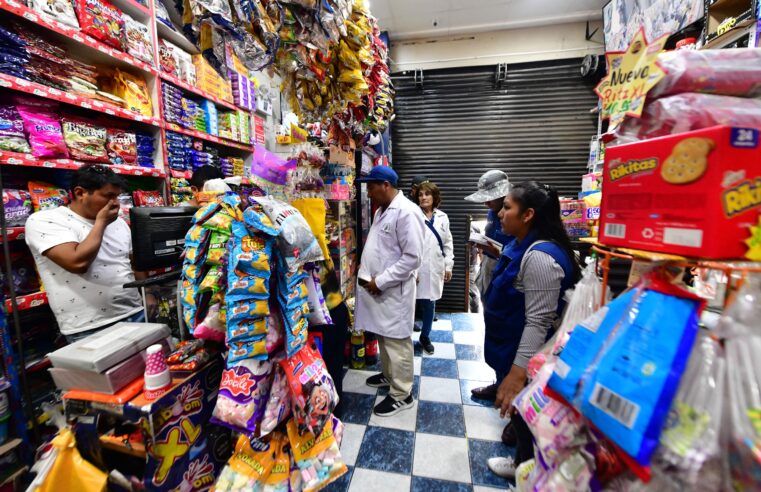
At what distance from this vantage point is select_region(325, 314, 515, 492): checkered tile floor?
68.0 inches

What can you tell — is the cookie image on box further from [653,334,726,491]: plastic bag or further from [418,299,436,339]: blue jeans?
[418,299,436,339]: blue jeans

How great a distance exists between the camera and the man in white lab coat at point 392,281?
2.15m

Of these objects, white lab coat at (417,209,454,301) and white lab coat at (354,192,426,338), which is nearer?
white lab coat at (354,192,426,338)

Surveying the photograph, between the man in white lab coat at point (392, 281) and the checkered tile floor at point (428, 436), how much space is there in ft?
0.57

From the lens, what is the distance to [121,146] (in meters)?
2.07

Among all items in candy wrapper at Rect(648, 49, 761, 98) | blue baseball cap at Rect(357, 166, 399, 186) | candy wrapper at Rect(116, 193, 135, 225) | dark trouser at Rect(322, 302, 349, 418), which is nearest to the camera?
candy wrapper at Rect(648, 49, 761, 98)

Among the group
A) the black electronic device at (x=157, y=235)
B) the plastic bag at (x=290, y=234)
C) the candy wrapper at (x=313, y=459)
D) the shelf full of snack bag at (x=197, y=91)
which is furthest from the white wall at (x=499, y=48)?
the candy wrapper at (x=313, y=459)

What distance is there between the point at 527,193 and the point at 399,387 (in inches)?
66.9

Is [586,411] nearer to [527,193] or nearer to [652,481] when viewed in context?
[652,481]

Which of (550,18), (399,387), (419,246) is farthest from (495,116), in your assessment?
(399,387)

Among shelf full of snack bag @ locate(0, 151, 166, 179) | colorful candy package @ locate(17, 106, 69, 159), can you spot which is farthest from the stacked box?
colorful candy package @ locate(17, 106, 69, 159)

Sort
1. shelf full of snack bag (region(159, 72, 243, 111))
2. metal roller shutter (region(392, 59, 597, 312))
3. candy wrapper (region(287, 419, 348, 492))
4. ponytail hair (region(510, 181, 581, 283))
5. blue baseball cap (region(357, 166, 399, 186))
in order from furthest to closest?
metal roller shutter (region(392, 59, 597, 312)) → shelf full of snack bag (region(159, 72, 243, 111)) → blue baseball cap (region(357, 166, 399, 186)) → ponytail hair (region(510, 181, 581, 283)) → candy wrapper (region(287, 419, 348, 492))

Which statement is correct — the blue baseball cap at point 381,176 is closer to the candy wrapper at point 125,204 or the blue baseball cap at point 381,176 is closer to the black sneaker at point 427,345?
the candy wrapper at point 125,204

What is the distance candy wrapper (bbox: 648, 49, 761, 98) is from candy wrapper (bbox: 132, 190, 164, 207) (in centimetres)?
283
